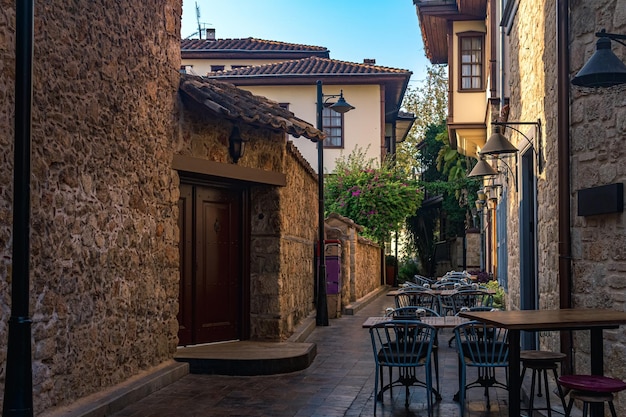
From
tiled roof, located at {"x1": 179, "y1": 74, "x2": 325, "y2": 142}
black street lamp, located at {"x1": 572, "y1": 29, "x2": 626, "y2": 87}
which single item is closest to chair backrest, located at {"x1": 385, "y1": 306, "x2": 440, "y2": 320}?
tiled roof, located at {"x1": 179, "y1": 74, "x2": 325, "y2": 142}

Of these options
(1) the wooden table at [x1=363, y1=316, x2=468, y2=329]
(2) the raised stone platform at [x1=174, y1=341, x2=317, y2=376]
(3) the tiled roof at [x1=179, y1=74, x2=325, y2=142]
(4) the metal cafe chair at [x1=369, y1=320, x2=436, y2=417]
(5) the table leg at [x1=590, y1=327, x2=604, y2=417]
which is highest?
(3) the tiled roof at [x1=179, y1=74, x2=325, y2=142]

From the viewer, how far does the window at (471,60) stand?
18156 millimetres

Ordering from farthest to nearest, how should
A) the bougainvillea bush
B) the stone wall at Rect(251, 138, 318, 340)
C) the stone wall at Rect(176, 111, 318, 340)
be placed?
1. the bougainvillea bush
2. the stone wall at Rect(251, 138, 318, 340)
3. the stone wall at Rect(176, 111, 318, 340)

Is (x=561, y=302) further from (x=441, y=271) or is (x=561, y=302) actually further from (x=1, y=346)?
(x=441, y=271)

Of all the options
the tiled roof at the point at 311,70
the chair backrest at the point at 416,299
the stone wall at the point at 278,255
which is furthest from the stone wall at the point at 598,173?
the tiled roof at the point at 311,70

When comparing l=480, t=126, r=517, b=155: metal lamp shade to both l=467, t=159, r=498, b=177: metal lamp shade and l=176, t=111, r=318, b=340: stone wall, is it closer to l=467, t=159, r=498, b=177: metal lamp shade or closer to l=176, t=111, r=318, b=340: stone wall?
l=176, t=111, r=318, b=340: stone wall

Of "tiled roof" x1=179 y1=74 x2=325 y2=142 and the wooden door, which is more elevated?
"tiled roof" x1=179 y1=74 x2=325 y2=142

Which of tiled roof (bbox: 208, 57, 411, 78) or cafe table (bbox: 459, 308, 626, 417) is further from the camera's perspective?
tiled roof (bbox: 208, 57, 411, 78)

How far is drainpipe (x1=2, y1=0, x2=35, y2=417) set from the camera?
417 centimetres

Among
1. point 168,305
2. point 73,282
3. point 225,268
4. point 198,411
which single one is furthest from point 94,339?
point 225,268

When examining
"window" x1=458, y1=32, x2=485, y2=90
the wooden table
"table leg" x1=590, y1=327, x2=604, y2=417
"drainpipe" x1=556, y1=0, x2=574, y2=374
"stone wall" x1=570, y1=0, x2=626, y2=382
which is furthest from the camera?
"window" x1=458, y1=32, x2=485, y2=90

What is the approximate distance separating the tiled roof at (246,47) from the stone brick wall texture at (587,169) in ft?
77.8

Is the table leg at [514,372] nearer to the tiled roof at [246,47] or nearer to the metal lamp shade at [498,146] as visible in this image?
the metal lamp shade at [498,146]

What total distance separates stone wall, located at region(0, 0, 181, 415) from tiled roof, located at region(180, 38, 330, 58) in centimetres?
2239
